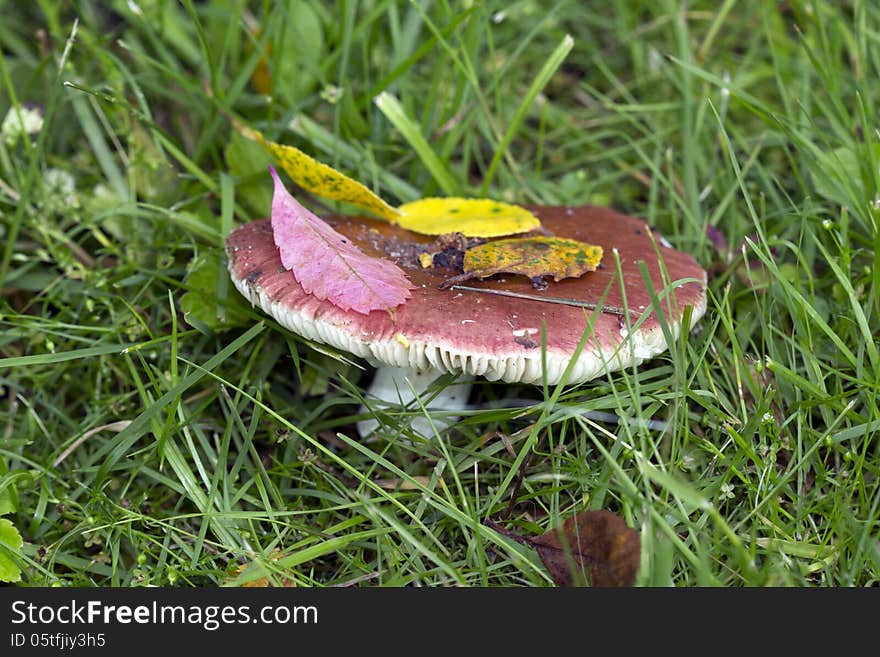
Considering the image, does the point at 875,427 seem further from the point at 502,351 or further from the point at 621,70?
the point at 621,70

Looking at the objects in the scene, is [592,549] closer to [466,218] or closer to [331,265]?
[331,265]

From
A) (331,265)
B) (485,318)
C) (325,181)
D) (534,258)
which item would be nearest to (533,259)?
(534,258)

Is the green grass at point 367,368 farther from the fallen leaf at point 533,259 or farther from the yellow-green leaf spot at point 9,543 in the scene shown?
the fallen leaf at point 533,259

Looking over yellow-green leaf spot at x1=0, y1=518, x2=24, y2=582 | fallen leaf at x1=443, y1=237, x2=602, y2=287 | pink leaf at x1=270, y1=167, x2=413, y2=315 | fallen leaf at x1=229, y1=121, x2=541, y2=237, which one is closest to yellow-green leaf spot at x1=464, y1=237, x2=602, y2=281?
fallen leaf at x1=443, y1=237, x2=602, y2=287

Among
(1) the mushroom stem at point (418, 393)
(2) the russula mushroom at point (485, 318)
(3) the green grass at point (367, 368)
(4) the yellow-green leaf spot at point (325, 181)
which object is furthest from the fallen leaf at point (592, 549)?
(4) the yellow-green leaf spot at point (325, 181)

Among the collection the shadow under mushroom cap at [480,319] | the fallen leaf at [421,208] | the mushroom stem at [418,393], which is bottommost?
the mushroom stem at [418,393]

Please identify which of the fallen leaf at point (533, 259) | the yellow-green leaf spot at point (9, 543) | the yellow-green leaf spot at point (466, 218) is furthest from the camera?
the yellow-green leaf spot at point (466, 218)

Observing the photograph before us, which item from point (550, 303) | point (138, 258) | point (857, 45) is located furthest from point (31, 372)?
point (857, 45)
